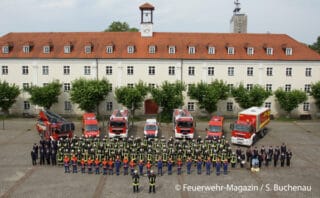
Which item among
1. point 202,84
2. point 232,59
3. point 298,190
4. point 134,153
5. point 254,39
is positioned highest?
point 254,39

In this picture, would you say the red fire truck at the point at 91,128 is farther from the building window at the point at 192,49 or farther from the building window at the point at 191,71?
the building window at the point at 192,49

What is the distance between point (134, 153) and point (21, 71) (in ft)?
91.5

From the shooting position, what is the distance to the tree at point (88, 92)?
3749cm

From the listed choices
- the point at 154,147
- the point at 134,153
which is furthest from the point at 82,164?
the point at 154,147

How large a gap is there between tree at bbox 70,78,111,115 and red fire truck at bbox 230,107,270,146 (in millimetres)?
16667

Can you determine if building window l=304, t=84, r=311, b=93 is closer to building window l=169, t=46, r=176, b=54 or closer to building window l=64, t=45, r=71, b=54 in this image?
building window l=169, t=46, r=176, b=54

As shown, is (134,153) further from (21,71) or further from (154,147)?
(21,71)

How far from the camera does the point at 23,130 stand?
34719mm

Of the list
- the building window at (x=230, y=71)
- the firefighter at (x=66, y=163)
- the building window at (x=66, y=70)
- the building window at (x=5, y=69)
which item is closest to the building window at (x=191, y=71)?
the building window at (x=230, y=71)

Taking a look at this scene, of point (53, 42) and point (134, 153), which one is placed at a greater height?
point (53, 42)

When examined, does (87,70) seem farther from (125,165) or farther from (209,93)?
(125,165)

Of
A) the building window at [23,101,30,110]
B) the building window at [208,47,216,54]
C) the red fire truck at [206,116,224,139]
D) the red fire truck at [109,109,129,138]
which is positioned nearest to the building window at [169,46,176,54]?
the building window at [208,47,216,54]

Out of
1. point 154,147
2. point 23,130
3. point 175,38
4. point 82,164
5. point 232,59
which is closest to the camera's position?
point 82,164

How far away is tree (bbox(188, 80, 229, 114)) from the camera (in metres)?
38.6
